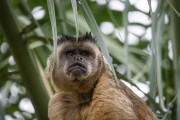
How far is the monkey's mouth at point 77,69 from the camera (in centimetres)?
402

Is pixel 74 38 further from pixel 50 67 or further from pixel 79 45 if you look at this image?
pixel 50 67

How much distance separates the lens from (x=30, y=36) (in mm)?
3775

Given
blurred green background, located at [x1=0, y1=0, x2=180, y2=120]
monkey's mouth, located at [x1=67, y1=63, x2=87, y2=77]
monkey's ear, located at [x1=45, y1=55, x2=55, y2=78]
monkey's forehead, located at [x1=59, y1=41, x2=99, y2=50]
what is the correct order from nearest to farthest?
blurred green background, located at [x1=0, y1=0, x2=180, y2=120] → monkey's mouth, located at [x1=67, y1=63, x2=87, y2=77] → monkey's forehead, located at [x1=59, y1=41, x2=99, y2=50] → monkey's ear, located at [x1=45, y1=55, x2=55, y2=78]

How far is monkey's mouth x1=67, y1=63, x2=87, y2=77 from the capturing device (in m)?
4.02

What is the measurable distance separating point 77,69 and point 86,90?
0.22 meters

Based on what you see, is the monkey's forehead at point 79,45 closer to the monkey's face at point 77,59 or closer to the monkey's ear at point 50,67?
the monkey's face at point 77,59

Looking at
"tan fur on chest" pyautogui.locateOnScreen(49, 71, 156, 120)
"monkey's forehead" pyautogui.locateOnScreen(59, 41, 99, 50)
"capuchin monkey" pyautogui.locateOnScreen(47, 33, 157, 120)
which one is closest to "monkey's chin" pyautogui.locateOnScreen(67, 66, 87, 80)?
"capuchin monkey" pyautogui.locateOnScreen(47, 33, 157, 120)

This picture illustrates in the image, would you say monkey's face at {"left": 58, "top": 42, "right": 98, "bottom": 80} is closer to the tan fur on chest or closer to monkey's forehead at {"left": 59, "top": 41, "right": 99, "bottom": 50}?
monkey's forehead at {"left": 59, "top": 41, "right": 99, "bottom": 50}

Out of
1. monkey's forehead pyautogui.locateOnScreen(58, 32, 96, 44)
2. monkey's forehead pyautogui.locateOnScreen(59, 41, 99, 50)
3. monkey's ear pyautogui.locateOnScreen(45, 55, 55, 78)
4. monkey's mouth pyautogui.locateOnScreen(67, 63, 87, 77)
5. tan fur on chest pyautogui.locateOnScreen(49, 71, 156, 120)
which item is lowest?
tan fur on chest pyautogui.locateOnScreen(49, 71, 156, 120)

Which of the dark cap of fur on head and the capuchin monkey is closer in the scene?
the capuchin monkey

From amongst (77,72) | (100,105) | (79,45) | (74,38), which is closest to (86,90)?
(77,72)

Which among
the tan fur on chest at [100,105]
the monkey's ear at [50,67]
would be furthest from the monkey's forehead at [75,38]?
the tan fur on chest at [100,105]

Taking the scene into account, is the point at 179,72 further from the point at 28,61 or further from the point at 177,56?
the point at 28,61

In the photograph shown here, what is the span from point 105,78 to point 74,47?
0.47 m
